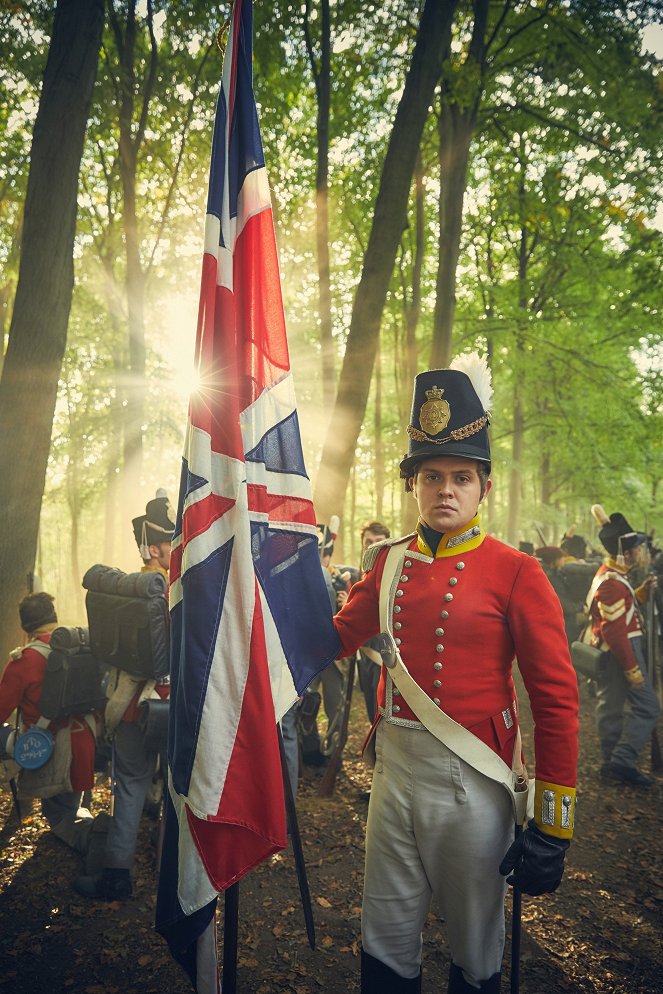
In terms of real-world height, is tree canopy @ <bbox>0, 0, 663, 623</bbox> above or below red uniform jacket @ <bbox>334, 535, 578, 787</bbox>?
above

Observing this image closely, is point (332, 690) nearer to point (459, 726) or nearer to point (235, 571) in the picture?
point (459, 726)

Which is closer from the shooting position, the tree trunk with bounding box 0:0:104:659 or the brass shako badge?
the brass shako badge

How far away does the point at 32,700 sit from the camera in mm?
4605

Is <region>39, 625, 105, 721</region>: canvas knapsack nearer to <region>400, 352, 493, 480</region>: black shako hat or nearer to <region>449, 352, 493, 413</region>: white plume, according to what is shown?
<region>400, 352, 493, 480</region>: black shako hat

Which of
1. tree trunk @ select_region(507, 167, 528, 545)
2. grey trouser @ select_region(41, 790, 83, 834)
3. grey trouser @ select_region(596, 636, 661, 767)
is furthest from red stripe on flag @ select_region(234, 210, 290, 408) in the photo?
tree trunk @ select_region(507, 167, 528, 545)

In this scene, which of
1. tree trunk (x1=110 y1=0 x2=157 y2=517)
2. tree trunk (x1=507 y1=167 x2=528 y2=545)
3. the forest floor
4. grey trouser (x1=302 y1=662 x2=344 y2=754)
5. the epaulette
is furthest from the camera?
tree trunk (x1=507 y1=167 x2=528 y2=545)

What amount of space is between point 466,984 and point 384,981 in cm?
31

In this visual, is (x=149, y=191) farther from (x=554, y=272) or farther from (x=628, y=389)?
(x=628, y=389)

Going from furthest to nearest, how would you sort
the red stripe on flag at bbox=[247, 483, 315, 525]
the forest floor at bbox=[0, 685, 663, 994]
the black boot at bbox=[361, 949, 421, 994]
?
the forest floor at bbox=[0, 685, 663, 994]
the red stripe on flag at bbox=[247, 483, 315, 525]
the black boot at bbox=[361, 949, 421, 994]

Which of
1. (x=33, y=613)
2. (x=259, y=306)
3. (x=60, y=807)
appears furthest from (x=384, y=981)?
(x=33, y=613)

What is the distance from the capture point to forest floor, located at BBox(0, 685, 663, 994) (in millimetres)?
3379

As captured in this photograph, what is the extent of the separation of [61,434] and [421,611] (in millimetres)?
19167

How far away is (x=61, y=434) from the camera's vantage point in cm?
1934

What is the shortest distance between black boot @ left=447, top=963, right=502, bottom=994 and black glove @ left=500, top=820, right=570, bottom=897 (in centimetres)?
46
